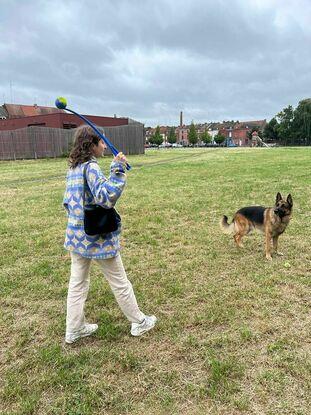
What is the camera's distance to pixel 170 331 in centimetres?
360

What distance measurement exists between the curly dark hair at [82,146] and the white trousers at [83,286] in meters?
0.89

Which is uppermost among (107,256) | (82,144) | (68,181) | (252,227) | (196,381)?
(82,144)

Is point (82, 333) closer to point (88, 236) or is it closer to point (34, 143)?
point (88, 236)

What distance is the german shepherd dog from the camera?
17.7 feet

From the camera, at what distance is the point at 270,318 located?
373 cm

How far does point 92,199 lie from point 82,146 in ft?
1.55

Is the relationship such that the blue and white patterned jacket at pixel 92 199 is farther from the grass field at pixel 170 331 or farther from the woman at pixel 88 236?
the grass field at pixel 170 331

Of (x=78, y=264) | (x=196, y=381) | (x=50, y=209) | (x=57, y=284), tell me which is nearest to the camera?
(x=196, y=381)

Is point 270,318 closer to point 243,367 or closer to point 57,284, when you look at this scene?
point 243,367

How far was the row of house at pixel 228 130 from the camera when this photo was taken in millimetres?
121206

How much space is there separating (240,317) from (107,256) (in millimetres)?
1628

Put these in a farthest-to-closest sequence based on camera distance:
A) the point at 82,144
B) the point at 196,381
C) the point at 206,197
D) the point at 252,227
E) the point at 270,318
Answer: the point at 206,197 → the point at 252,227 → the point at 270,318 → the point at 82,144 → the point at 196,381

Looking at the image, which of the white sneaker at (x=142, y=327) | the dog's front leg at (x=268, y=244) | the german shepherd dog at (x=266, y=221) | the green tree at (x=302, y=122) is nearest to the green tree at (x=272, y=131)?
the green tree at (x=302, y=122)

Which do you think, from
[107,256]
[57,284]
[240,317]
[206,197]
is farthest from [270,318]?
[206,197]
